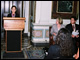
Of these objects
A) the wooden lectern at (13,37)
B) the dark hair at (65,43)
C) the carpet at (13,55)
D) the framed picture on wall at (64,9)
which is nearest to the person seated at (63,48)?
the dark hair at (65,43)

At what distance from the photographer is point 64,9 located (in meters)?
7.77

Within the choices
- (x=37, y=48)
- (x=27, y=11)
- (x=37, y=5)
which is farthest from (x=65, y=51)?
(x=27, y=11)

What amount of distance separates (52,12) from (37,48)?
1647mm

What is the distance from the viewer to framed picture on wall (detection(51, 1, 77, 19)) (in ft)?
25.2

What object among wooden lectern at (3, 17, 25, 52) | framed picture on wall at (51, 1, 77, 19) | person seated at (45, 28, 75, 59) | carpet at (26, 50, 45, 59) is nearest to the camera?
person seated at (45, 28, 75, 59)

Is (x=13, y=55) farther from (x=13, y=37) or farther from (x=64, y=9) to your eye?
(x=64, y=9)

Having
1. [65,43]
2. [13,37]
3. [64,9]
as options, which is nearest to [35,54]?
[13,37]

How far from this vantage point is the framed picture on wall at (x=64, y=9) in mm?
7688

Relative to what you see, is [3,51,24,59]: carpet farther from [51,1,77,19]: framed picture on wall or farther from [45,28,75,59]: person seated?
[45,28,75,59]: person seated

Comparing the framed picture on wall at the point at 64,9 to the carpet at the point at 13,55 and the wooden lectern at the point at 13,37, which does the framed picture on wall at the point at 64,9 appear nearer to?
the wooden lectern at the point at 13,37

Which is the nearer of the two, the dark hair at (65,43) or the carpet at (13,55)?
the dark hair at (65,43)

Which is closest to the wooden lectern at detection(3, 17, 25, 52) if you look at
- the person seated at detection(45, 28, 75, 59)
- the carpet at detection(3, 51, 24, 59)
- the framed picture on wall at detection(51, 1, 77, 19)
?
the carpet at detection(3, 51, 24, 59)

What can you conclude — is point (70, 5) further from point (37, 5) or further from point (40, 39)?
point (40, 39)

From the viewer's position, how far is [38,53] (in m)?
6.44
